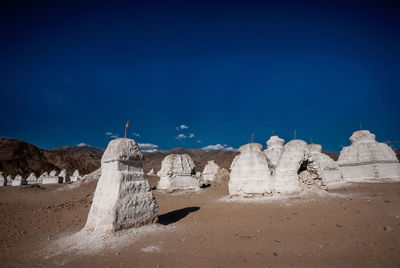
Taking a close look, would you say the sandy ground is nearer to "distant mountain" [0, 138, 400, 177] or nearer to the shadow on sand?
the shadow on sand

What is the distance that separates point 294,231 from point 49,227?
8229 mm

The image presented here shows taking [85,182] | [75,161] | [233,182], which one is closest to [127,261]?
[233,182]

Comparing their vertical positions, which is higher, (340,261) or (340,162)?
(340,162)

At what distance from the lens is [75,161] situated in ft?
214

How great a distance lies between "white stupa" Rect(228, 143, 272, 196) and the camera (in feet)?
37.9

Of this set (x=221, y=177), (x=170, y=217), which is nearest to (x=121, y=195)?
(x=170, y=217)

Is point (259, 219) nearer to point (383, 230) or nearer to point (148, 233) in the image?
point (383, 230)

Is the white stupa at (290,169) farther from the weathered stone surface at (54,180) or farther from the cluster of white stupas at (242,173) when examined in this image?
the weathered stone surface at (54,180)

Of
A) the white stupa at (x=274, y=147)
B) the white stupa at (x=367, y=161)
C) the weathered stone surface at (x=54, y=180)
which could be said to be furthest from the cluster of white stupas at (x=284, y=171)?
the weathered stone surface at (x=54, y=180)

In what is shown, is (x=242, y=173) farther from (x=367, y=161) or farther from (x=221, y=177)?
(x=221, y=177)

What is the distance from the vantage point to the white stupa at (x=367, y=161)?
56.9ft

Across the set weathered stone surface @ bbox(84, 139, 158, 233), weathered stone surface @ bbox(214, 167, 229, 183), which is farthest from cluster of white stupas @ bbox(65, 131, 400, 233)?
weathered stone surface @ bbox(214, 167, 229, 183)

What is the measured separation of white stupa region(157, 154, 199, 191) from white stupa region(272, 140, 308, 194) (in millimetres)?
8617

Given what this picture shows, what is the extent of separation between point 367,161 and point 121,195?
21.7m
